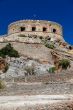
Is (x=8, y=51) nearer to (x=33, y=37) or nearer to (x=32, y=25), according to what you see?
(x=33, y=37)

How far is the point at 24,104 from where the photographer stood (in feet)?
29.0

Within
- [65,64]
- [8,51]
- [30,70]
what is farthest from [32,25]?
[30,70]

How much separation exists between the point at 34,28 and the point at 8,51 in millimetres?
13832

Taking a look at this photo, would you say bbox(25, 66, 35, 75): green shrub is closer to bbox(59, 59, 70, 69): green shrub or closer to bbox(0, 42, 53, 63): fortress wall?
bbox(59, 59, 70, 69): green shrub

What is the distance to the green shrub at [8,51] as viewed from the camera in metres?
40.8

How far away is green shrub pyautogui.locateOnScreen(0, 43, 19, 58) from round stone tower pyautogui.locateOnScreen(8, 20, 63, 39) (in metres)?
10.8

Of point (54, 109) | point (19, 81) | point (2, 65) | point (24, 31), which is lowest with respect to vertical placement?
point (54, 109)

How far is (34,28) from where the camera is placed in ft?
180

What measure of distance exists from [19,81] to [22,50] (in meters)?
20.2

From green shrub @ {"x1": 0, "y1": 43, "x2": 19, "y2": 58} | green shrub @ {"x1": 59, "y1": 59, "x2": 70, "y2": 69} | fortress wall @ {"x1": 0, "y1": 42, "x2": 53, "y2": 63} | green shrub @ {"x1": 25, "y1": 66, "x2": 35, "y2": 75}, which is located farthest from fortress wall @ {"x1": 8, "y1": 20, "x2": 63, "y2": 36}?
green shrub @ {"x1": 25, "y1": 66, "x2": 35, "y2": 75}

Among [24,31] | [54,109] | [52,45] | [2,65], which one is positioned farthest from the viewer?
[24,31]

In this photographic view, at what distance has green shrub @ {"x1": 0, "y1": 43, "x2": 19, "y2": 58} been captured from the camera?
4082cm

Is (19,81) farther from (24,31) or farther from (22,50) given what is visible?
(24,31)

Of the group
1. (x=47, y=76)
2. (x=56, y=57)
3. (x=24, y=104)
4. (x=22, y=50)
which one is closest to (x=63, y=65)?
(x=56, y=57)
